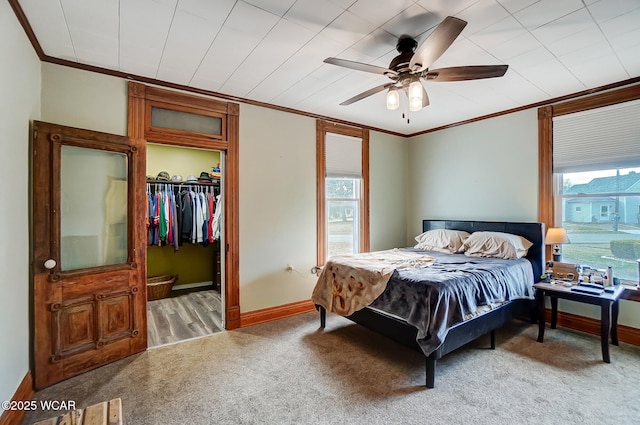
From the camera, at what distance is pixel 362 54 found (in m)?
2.53

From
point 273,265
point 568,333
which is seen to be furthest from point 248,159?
point 568,333

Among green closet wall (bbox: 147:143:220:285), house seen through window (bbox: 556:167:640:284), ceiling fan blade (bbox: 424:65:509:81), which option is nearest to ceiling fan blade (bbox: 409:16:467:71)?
ceiling fan blade (bbox: 424:65:509:81)

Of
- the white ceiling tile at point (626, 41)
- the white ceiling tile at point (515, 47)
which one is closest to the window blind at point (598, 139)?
the white ceiling tile at point (626, 41)

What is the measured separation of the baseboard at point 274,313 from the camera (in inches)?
142

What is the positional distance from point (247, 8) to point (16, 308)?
2.53 meters

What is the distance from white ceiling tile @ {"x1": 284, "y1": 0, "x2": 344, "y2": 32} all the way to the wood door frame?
66.1 inches

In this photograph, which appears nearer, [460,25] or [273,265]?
[460,25]

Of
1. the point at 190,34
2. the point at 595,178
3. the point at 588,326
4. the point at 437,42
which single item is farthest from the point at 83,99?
the point at 588,326

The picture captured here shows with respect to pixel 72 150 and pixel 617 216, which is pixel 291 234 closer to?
pixel 72 150

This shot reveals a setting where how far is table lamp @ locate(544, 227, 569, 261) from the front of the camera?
331 centimetres

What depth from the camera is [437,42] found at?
5.78ft

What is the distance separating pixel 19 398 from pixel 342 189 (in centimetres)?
390

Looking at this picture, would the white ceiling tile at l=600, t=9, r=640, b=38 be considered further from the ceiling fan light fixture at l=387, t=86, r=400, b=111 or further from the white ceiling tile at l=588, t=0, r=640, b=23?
the ceiling fan light fixture at l=387, t=86, r=400, b=111

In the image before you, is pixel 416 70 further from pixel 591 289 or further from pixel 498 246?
pixel 591 289
